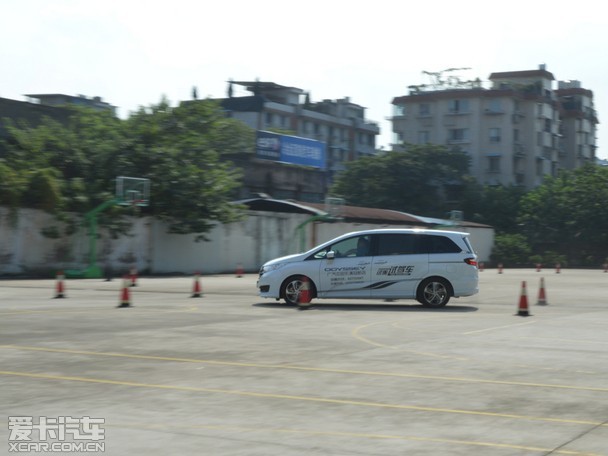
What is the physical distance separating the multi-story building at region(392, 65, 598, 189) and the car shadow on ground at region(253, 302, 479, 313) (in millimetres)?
72628

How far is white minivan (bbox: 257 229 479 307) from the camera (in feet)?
69.8

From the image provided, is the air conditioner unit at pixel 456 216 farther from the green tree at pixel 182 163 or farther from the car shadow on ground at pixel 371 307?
the car shadow on ground at pixel 371 307

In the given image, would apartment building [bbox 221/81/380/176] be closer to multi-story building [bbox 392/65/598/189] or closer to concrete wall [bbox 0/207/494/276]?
multi-story building [bbox 392/65/598/189]

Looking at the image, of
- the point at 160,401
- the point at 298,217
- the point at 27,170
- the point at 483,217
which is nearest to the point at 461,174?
the point at 483,217

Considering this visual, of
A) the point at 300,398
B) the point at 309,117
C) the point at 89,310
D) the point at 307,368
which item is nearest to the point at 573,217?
the point at 309,117

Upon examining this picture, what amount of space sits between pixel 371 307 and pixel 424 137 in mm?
83314

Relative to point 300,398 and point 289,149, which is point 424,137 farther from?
point 300,398

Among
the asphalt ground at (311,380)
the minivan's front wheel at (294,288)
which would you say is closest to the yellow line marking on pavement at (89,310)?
the asphalt ground at (311,380)

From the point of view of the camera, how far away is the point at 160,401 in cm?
881

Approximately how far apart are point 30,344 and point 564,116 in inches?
4230

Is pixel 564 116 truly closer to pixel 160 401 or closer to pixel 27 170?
pixel 27 170

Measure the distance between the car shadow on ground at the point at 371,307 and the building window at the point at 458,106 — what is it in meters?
79.6

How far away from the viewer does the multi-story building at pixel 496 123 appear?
98.6m

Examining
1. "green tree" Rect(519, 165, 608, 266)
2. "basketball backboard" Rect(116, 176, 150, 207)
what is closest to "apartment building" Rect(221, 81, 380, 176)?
"green tree" Rect(519, 165, 608, 266)
